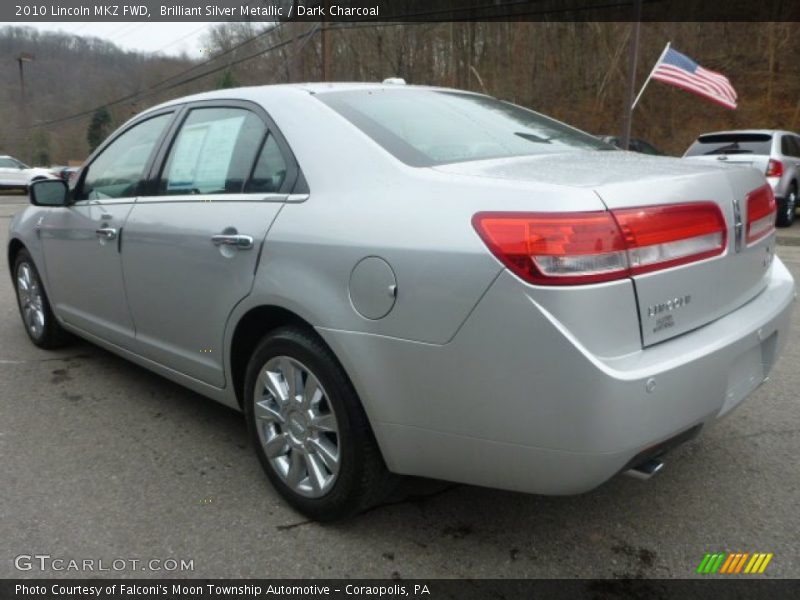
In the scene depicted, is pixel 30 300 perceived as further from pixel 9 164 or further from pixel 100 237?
pixel 9 164

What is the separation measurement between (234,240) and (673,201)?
5.06 feet

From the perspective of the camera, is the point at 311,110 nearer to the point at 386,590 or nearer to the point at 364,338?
the point at 364,338

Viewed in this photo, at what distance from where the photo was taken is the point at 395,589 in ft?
7.02

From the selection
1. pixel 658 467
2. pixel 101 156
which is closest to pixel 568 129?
pixel 658 467

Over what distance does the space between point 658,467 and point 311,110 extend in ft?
5.69

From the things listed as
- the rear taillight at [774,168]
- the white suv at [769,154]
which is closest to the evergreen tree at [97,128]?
the white suv at [769,154]

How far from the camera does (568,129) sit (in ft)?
10.5

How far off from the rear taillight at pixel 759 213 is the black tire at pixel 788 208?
31.5ft

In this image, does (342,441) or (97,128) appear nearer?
(342,441)

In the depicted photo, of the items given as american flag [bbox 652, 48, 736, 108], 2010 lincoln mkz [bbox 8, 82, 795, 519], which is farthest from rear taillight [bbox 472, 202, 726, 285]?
american flag [bbox 652, 48, 736, 108]

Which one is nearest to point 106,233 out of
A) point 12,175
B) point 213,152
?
point 213,152

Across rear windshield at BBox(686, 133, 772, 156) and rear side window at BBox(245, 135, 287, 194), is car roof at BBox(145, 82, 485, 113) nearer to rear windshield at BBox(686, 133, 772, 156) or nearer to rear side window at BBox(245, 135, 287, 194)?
rear side window at BBox(245, 135, 287, 194)

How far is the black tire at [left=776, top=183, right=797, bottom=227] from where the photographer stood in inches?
433

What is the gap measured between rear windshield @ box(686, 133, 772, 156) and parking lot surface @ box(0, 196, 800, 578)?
8.71m
